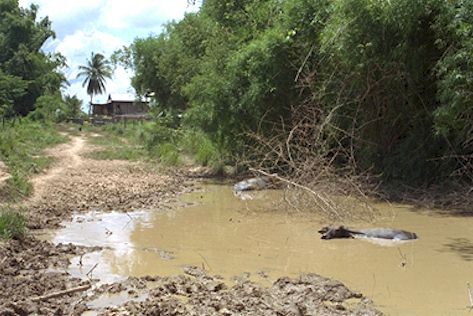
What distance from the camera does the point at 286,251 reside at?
7859 millimetres

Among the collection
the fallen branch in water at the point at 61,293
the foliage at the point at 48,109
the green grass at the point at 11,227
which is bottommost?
the fallen branch in water at the point at 61,293

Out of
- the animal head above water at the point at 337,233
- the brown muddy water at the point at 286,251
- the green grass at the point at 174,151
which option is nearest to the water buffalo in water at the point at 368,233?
the animal head above water at the point at 337,233

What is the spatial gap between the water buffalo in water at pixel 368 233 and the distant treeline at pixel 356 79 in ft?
9.10

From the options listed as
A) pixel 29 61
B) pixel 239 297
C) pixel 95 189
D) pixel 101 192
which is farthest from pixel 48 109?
pixel 239 297

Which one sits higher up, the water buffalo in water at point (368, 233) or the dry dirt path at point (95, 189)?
the water buffalo in water at point (368, 233)

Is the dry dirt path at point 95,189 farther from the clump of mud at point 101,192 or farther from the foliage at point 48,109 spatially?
the foliage at point 48,109

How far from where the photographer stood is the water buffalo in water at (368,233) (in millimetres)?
8312

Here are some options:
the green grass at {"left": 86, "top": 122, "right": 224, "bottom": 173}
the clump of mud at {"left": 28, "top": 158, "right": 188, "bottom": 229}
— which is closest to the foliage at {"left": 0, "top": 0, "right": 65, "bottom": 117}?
the green grass at {"left": 86, "top": 122, "right": 224, "bottom": 173}

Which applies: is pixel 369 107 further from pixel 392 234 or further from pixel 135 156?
pixel 135 156

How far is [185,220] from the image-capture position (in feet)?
34.0

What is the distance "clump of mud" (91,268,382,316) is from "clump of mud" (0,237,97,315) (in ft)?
1.55

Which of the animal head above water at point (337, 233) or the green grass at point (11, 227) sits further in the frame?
the animal head above water at point (337, 233)

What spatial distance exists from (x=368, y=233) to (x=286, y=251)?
135cm

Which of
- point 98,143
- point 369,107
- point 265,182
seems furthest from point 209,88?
point 98,143
